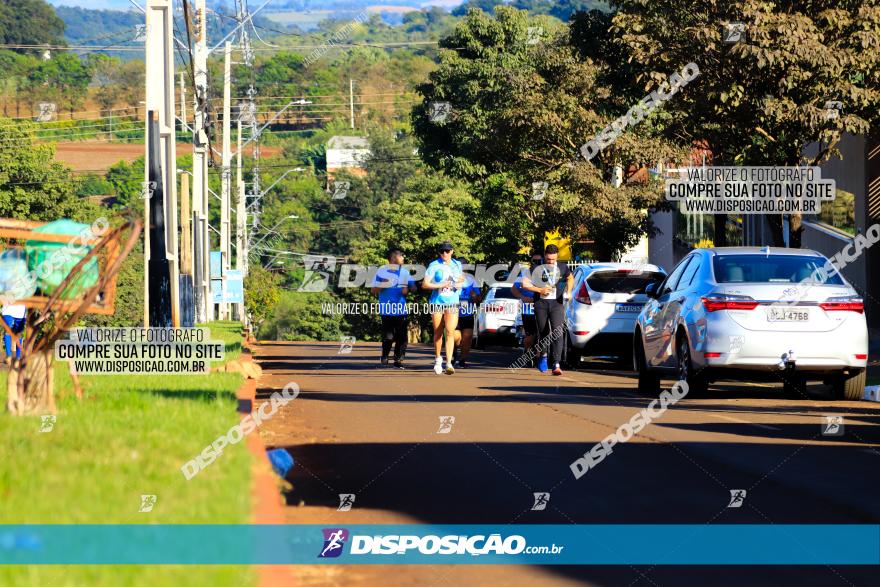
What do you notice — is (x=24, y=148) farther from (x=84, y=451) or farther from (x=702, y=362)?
(x=84, y=451)

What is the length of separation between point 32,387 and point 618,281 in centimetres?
1350

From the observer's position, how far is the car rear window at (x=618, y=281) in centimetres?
2189

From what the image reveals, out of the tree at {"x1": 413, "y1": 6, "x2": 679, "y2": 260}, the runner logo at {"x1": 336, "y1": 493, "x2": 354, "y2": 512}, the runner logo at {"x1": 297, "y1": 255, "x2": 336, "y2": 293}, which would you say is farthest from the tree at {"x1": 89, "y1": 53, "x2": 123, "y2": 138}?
the runner logo at {"x1": 336, "y1": 493, "x2": 354, "y2": 512}

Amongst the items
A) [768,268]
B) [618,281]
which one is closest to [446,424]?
[768,268]

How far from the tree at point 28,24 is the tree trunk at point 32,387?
113 metres

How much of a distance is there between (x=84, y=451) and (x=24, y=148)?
65.9 metres

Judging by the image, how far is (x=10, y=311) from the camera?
58.8 feet

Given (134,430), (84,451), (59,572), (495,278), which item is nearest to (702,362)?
(134,430)

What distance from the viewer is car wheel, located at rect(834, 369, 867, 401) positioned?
48.0 feet

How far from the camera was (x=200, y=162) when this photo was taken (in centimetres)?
4203

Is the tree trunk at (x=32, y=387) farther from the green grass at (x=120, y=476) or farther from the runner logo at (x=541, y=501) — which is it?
the runner logo at (x=541, y=501)

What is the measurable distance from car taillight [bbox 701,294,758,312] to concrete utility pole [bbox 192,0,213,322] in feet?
74.9

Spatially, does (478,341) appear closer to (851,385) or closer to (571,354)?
(571,354)

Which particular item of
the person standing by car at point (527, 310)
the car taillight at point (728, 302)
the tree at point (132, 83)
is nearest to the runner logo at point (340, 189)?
the tree at point (132, 83)
